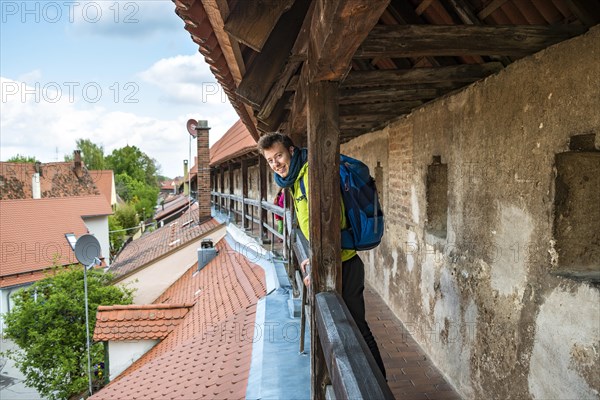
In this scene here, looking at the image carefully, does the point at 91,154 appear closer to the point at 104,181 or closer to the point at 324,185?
the point at 104,181

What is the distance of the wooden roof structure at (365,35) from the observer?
1.86 m

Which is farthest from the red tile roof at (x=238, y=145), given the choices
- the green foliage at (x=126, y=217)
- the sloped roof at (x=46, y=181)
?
the green foliage at (x=126, y=217)

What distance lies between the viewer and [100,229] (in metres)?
26.8

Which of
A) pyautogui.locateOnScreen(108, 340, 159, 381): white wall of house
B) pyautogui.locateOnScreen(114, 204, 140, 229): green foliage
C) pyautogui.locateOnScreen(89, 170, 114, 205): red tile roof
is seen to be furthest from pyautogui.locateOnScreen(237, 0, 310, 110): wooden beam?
pyautogui.locateOnScreen(89, 170, 114, 205): red tile roof

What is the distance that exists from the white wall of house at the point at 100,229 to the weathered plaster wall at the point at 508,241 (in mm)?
25168

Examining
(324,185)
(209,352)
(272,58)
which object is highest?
(272,58)

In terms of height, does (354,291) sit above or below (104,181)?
below

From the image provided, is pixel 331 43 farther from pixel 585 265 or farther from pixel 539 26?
pixel 585 265

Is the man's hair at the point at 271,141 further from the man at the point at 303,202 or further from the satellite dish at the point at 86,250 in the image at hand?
the satellite dish at the point at 86,250

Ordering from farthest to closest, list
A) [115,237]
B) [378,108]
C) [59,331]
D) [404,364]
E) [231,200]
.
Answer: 1. [115,237]
2. [231,200]
3. [59,331]
4. [378,108]
5. [404,364]

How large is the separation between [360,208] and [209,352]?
3.18m

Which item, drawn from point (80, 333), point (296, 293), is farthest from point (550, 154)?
point (80, 333)

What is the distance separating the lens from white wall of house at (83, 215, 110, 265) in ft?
85.0

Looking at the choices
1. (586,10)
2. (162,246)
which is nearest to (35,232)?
(162,246)
